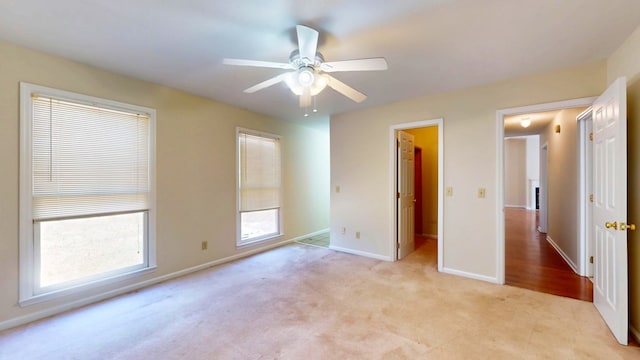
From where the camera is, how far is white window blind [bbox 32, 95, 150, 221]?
8.08ft

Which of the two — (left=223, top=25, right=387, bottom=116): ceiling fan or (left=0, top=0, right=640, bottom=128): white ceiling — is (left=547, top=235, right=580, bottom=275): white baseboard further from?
(left=223, top=25, right=387, bottom=116): ceiling fan

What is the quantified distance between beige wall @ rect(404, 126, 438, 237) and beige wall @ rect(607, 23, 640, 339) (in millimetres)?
3477

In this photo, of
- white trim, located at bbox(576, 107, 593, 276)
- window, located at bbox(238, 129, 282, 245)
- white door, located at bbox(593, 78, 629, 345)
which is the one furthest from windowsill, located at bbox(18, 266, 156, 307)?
white trim, located at bbox(576, 107, 593, 276)

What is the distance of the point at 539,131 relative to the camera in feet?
20.6

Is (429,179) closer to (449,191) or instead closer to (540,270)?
(449,191)

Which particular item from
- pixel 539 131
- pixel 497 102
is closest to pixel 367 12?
pixel 497 102

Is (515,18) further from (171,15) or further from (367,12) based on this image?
(171,15)

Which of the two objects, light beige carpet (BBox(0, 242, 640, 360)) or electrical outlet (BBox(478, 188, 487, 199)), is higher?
electrical outlet (BBox(478, 188, 487, 199))

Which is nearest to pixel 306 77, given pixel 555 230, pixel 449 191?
pixel 449 191

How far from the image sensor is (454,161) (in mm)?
3527

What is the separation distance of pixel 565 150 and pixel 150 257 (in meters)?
6.04

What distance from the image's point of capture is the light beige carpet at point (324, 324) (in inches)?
76.9

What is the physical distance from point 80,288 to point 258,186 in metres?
2.56

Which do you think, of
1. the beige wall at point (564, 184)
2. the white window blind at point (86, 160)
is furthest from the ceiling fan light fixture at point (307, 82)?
the beige wall at point (564, 184)
